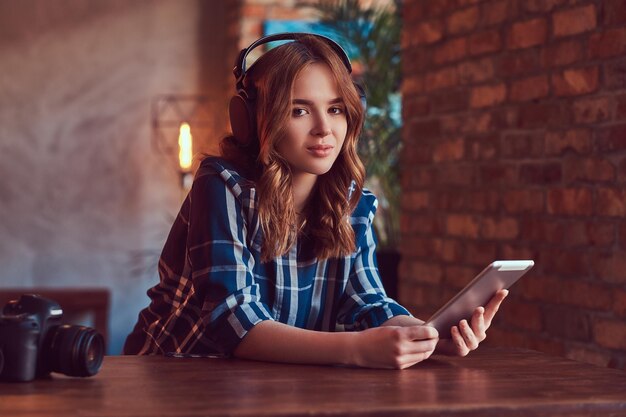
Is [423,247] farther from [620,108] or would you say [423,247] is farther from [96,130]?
[96,130]

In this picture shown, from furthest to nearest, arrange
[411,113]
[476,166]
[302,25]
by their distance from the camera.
Answer: [302,25] → [411,113] → [476,166]

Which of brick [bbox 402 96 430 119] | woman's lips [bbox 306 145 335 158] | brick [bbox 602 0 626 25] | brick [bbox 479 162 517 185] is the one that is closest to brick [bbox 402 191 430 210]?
brick [bbox 402 96 430 119]

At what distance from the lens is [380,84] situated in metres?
4.42

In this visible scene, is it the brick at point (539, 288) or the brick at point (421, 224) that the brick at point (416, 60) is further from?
the brick at point (539, 288)

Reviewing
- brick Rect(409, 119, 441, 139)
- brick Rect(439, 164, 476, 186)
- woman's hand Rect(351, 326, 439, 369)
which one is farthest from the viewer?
brick Rect(409, 119, 441, 139)

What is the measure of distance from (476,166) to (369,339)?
5.01ft

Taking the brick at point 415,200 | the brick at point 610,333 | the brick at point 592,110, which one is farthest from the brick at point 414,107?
the brick at point 610,333

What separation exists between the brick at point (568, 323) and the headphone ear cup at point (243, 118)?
1.13m

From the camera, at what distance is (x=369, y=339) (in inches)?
67.1

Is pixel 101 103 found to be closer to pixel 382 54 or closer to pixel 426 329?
pixel 382 54

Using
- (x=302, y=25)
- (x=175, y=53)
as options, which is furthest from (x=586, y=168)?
(x=175, y=53)

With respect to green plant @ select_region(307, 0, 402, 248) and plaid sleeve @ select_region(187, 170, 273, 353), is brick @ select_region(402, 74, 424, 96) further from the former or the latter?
plaid sleeve @ select_region(187, 170, 273, 353)

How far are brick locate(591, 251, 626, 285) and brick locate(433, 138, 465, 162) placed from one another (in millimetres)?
734

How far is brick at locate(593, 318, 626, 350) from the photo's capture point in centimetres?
250
